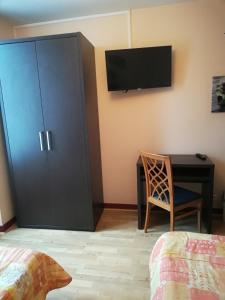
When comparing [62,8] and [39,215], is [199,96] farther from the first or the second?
[39,215]

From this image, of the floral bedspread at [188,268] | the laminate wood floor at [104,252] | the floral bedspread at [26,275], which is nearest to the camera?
the floral bedspread at [188,268]

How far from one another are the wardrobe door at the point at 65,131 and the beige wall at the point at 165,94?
613 millimetres

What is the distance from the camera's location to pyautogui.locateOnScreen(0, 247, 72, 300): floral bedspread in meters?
1.14

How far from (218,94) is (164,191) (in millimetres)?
1270

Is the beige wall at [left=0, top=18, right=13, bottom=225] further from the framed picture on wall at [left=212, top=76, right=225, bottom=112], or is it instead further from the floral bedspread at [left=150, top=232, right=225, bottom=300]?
the framed picture on wall at [left=212, top=76, right=225, bottom=112]

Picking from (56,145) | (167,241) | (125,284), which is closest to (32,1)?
(56,145)

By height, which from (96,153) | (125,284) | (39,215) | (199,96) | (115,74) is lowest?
(125,284)

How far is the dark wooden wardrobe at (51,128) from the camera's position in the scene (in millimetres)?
2236

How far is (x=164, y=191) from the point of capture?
225 centimetres

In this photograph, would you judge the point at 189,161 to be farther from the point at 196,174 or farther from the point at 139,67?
the point at 139,67

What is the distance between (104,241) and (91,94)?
64.2 inches

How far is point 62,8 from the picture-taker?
242cm

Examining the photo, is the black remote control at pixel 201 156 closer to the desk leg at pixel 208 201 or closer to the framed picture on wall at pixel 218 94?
the desk leg at pixel 208 201

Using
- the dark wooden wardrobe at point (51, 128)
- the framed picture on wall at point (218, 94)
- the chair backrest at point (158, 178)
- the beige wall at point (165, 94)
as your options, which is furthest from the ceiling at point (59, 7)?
the chair backrest at point (158, 178)
